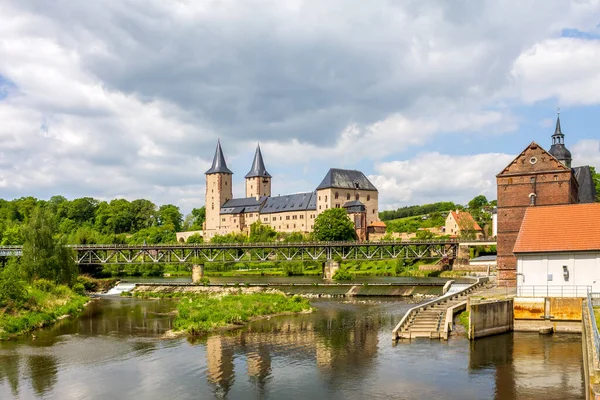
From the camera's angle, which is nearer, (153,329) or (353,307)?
(153,329)

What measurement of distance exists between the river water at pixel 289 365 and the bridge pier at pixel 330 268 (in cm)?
4521

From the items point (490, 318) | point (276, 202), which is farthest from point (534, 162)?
point (276, 202)

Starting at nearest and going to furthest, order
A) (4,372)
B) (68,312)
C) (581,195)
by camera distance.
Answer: (4,372) → (68,312) → (581,195)

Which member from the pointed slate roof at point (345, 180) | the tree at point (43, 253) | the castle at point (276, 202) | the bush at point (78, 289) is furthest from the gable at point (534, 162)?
the pointed slate roof at point (345, 180)

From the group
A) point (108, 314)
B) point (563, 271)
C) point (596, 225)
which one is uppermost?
point (596, 225)

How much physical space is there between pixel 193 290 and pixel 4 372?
3748 cm

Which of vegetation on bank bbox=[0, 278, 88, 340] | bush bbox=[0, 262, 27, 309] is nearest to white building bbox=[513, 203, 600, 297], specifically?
vegetation on bank bbox=[0, 278, 88, 340]

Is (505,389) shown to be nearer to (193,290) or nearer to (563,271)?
(563,271)

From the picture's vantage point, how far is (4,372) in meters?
27.4

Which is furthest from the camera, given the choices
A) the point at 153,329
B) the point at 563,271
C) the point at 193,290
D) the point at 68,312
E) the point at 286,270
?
the point at 286,270

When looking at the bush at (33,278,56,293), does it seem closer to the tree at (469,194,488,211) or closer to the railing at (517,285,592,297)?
the railing at (517,285,592,297)

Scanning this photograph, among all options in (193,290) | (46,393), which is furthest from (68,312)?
(46,393)

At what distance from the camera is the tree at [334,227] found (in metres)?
112

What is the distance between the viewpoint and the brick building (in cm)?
4688
